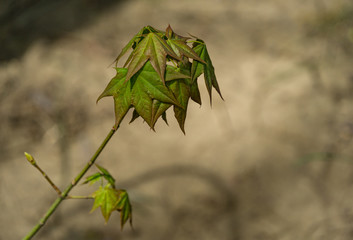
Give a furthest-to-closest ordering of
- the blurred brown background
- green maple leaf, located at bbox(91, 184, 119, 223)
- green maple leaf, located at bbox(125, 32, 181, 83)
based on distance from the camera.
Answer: the blurred brown background
green maple leaf, located at bbox(91, 184, 119, 223)
green maple leaf, located at bbox(125, 32, 181, 83)

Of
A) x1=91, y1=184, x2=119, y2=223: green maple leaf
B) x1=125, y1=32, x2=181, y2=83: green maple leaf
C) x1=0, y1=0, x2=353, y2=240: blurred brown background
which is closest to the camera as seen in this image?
x1=125, y1=32, x2=181, y2=83: green maple leaf

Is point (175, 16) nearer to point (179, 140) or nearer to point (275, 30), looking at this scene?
point (275, 30)

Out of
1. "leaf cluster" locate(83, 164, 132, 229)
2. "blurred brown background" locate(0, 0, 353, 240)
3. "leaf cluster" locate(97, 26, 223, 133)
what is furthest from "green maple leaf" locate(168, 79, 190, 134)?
"blurred brown background" locate(0, 0, 353, 240)

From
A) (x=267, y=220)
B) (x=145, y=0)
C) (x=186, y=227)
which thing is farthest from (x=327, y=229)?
(x=145, y=0)

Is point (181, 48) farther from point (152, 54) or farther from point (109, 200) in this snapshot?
point (109, 200)

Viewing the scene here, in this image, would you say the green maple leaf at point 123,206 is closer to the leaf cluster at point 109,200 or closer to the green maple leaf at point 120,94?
the leaf cluster at point 109,200

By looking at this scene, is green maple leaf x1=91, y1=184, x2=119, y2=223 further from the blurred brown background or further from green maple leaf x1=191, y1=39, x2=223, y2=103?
the blurred brown background
